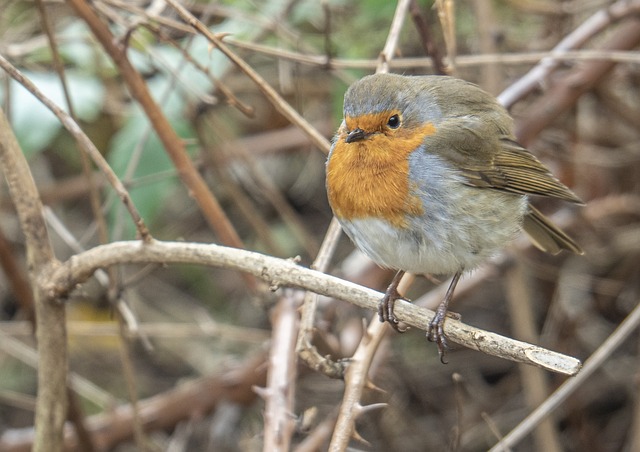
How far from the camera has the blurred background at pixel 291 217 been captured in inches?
125

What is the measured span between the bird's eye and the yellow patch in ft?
0.04

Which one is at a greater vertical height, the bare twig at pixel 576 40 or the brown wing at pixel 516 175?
the bare twig at pixel 576 40

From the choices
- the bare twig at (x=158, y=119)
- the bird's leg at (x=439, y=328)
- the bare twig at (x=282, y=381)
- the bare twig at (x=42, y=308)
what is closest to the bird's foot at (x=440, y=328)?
the bird's leg at (x=439, y=328)

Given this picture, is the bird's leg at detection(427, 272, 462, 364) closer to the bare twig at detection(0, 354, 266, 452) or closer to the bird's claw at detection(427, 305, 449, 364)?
the bird's claw at detection(427, 305, 449, 364)

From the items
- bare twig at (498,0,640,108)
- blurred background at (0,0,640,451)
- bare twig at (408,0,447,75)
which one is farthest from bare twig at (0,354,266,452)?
bare twig at (498,0,640,108)

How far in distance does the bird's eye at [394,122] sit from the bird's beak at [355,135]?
0.10m

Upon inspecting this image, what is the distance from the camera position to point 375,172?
2564 millimetres

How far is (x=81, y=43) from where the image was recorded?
11.3ft

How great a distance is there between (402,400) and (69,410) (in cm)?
182

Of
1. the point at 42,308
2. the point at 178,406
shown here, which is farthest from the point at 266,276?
the point at 178,406

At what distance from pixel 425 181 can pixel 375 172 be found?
15 centimetres

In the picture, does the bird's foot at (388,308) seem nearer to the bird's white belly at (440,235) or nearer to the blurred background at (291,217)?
Result: the bird's white belly at (440,235)

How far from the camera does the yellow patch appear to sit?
2.51 m

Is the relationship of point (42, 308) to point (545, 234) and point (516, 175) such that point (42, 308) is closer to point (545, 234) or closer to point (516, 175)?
point (516, 175)
